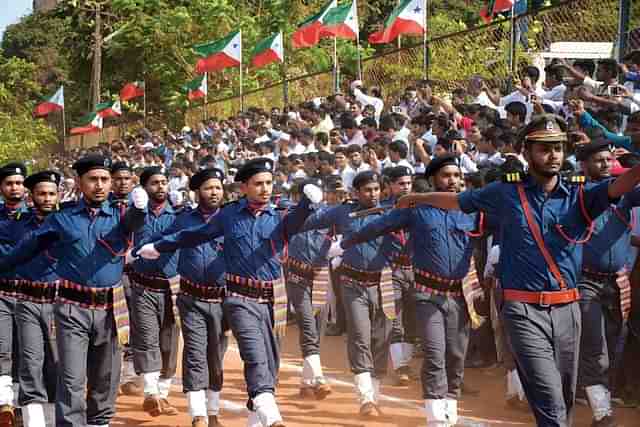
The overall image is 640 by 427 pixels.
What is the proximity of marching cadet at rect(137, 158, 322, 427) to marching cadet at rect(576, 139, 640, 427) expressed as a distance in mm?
2302

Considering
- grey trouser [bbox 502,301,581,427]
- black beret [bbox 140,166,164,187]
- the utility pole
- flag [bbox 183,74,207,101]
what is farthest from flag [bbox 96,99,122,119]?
grey trouser [bbox 502,301,581,427]

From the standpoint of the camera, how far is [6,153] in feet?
119

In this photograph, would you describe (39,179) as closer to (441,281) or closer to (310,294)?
(310,294)

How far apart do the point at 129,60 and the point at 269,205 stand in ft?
119

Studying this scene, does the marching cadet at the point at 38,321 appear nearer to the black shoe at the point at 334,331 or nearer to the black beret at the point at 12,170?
the black beret at the point at 12,170

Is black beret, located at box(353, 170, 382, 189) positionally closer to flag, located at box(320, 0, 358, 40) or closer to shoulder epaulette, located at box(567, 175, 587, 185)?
shoulder epaulette, located at box(567, 175, 587, 185)

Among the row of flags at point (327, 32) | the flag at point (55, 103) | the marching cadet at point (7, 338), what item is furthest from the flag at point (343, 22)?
the flag at point (55, 103)

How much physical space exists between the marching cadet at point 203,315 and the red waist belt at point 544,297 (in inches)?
127

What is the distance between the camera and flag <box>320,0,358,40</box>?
21.1m

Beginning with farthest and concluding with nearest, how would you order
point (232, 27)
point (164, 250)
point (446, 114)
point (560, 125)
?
point (232, 27), point (446, 114), point (164, 250), point (560, 125)

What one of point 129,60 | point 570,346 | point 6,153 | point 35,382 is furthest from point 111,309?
point 129,60

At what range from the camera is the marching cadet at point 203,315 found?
8641mm

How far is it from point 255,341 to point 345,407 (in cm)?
207

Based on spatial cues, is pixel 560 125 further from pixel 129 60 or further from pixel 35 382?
pixel 129 60
